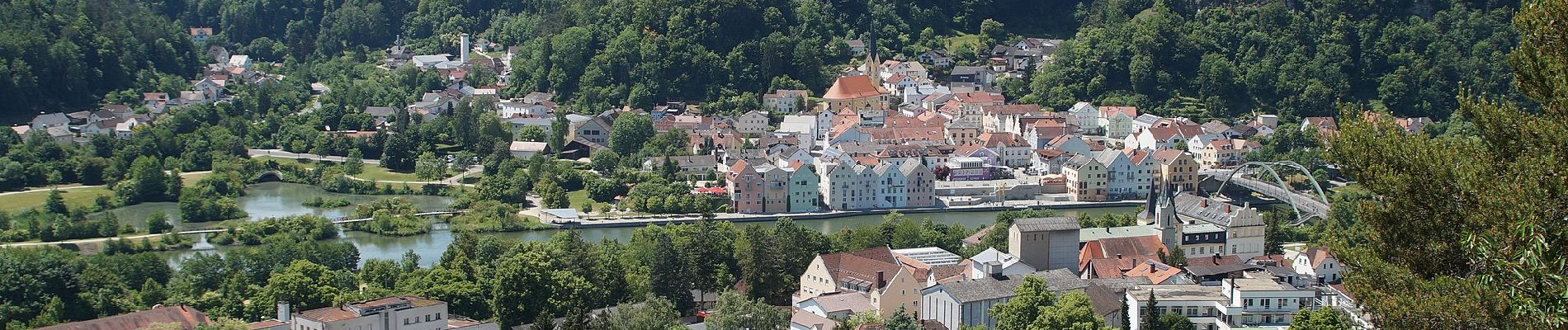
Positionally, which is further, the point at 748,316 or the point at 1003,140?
the point at 1003,140

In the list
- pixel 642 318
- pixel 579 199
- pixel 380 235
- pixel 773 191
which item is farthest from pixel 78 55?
pixel 642 318

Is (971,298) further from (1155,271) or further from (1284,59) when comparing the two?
(1284,59)

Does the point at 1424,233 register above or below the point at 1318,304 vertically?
above

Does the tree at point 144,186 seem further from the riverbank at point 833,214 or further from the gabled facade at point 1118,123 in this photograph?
the gabled facade at point 1118,123

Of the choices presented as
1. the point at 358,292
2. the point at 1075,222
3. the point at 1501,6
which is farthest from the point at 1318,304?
the point at 1501,6

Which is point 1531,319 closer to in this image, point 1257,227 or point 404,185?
point 1257,227

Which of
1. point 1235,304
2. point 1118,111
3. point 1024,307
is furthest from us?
point 1118,111
